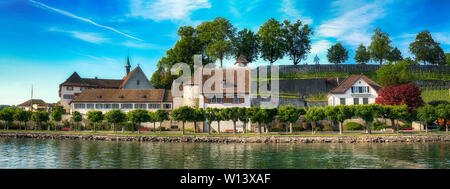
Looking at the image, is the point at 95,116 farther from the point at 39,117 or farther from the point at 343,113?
the point at 343,113

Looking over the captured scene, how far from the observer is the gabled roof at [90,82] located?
312 ft

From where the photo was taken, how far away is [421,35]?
118 meters

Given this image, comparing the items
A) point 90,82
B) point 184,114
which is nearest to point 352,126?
point 184,114

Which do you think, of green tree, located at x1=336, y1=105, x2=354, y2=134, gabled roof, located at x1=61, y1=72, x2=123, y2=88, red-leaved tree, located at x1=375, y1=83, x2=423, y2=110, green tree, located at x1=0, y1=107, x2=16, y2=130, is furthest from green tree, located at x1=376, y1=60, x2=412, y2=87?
green tree, located at x1=0, y1=107, x2=16, y2=130

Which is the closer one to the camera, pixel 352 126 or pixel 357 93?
pixel 352 126

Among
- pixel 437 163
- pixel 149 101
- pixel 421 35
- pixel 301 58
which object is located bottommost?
pixel 437 163

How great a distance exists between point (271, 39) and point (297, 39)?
427 inches

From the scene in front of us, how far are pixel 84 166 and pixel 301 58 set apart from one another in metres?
88.3

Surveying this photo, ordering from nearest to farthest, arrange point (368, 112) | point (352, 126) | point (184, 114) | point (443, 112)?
point (368, 112) → point (443, 112) → point (184, 114) → point (352, 126)

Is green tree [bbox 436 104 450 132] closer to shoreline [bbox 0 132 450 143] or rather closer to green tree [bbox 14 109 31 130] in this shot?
shoreline [bbox 0 132 450 143]

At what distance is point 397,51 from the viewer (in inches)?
4727
